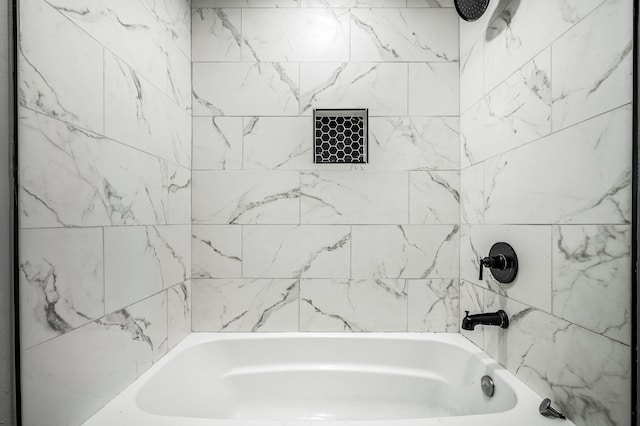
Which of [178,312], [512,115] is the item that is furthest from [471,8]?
[178,312]

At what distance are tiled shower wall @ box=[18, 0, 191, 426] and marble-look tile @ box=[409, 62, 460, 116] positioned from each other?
1197mm

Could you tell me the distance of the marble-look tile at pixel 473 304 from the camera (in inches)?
61.6

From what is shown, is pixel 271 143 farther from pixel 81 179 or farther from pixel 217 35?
pixel 81 179

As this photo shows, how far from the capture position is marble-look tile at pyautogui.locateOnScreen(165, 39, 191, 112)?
61.7 inches

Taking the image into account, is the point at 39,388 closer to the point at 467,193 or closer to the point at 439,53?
the point at 467,193

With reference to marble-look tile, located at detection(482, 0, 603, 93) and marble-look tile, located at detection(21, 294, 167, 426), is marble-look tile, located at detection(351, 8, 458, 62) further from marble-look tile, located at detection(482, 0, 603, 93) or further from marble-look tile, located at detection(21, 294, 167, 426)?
marble-look tile, located at detection(21, 294, 167, 426)

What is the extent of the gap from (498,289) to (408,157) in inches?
30.3

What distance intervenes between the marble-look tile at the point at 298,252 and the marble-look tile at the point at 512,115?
76cm

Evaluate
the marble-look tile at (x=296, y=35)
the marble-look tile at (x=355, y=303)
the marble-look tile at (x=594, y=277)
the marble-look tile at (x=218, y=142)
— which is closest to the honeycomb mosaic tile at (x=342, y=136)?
the marble-look tile at (x=296, y=35)

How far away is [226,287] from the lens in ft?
5.92

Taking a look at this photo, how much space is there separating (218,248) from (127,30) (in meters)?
1.03

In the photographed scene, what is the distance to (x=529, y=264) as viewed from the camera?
1219 millimetres

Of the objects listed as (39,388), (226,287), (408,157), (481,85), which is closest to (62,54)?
(39,388)

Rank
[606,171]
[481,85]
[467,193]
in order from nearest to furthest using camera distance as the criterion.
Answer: [606,171], [481,85], [467,193]
